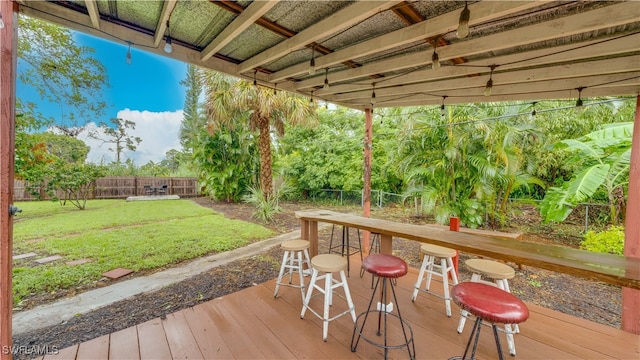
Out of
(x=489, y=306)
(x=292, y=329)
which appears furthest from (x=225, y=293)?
(x=489, y=306)

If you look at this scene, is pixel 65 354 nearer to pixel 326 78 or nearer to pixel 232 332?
pixel 232 332

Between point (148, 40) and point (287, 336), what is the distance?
2.74m

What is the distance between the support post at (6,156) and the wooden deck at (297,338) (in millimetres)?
728

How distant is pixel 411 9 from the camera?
1.57 metres

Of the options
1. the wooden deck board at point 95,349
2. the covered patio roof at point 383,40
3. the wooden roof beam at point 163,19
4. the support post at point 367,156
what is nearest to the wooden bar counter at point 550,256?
the covered patio roof at point 383,40

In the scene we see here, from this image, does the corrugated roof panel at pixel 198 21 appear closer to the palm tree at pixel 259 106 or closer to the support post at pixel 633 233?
the support post at pixel 633 233

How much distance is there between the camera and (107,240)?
483 cm

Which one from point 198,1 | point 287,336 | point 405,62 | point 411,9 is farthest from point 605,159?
point 198,1

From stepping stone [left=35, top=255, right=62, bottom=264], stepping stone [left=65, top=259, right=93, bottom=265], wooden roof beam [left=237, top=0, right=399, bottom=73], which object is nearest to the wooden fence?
stepping stone [left=35, top=255, right=62, bottom=264]

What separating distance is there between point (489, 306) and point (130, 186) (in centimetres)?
1446

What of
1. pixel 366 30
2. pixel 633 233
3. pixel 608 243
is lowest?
pixel 608 243

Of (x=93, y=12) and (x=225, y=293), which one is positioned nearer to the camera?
(x=93, y=12)

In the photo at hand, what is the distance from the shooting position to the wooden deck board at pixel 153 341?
5.92 feet

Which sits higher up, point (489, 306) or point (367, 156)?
point (367, 156)
